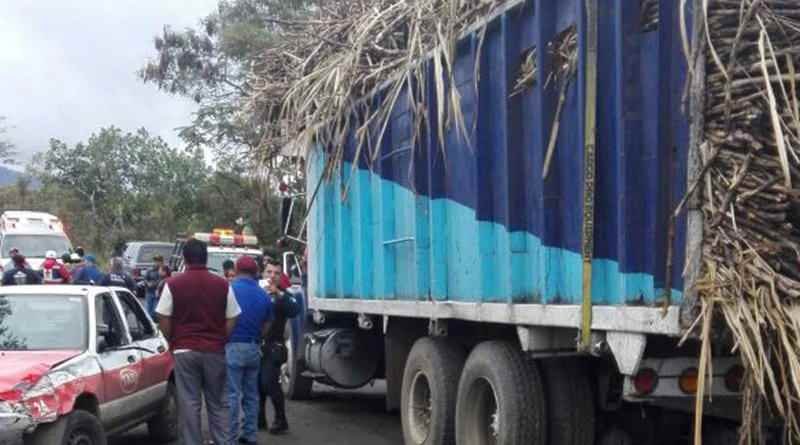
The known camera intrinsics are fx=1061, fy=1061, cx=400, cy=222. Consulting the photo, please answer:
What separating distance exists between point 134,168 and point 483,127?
46.1 meters

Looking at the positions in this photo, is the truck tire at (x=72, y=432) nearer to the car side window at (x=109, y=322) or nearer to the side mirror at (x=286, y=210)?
the car side window at (x=109, y=322)

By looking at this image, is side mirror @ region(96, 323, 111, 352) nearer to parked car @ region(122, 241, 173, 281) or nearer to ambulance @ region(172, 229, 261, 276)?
ambulance @ region(172, 229, 261, 276)

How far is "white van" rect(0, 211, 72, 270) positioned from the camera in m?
23.5

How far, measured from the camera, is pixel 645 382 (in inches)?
206

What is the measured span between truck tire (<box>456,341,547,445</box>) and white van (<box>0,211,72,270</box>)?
17512mm

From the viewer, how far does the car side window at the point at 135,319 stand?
8844mm

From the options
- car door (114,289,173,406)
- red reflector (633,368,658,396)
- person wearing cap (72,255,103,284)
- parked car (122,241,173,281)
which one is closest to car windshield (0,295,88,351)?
car door (114,289,173,406)

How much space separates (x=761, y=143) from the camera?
14.6 feet

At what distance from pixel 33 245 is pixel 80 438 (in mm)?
17736

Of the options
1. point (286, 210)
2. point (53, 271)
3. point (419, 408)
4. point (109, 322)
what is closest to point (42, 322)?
point (109, 322)

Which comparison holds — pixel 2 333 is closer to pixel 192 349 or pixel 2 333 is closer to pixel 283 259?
pixel 192 349

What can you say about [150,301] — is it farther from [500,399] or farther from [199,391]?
[500,399]

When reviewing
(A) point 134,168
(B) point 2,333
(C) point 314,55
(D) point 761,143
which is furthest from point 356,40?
(A) point 134,168

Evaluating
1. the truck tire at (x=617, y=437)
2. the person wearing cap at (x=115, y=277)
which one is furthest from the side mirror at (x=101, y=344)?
the person wearing cap at (x=115, y=277)
